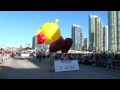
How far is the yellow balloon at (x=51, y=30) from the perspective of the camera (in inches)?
921

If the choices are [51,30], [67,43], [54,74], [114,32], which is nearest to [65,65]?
[54,74]

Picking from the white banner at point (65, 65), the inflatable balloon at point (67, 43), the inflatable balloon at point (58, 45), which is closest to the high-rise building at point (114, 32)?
the white banner at point (65, 65)

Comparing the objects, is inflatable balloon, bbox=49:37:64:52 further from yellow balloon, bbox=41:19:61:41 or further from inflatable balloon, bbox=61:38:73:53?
yellow balloon, bbox=41:19:61:41

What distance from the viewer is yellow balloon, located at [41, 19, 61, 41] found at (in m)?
23.4

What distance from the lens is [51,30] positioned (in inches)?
921

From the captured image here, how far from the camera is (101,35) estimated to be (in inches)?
4272

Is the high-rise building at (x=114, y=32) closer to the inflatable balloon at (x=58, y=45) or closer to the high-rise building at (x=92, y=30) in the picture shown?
the high-rise building at (x=92, y=30)

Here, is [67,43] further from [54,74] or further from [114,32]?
[114,32]
